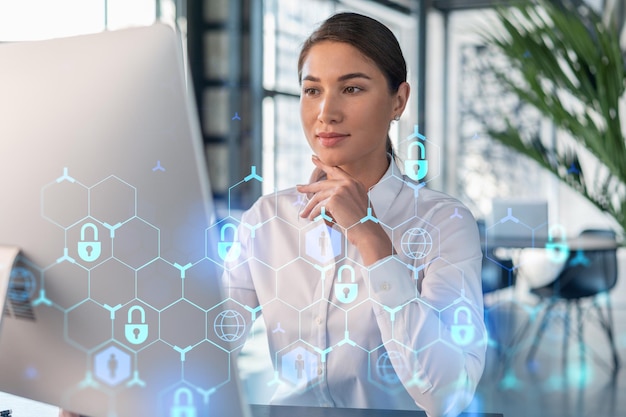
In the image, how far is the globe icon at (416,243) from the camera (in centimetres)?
105

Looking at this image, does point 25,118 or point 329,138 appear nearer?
point 25,118

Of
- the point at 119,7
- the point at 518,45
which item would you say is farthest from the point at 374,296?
the point at 119,7

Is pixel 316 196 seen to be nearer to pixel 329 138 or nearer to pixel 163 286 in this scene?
pixel 329 138

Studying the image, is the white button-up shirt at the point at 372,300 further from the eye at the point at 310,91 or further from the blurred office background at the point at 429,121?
the blurred office background at the point at 429,121

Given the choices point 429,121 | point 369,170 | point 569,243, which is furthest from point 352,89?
point 429,121

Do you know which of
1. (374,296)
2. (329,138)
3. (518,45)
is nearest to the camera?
(374,296)

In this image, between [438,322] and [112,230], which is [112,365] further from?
[438,322]

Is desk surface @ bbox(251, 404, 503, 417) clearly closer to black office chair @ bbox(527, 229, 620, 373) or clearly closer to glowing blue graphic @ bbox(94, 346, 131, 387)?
glowing blue graphic @ bbox(94, 346, 131, 387)

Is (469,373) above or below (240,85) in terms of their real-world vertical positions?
below

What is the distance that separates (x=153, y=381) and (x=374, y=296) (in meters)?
0.44

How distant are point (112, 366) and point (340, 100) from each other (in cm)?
61

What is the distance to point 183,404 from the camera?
526 millimetres

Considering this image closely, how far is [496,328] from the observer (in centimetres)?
465

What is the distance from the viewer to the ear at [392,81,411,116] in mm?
1110
